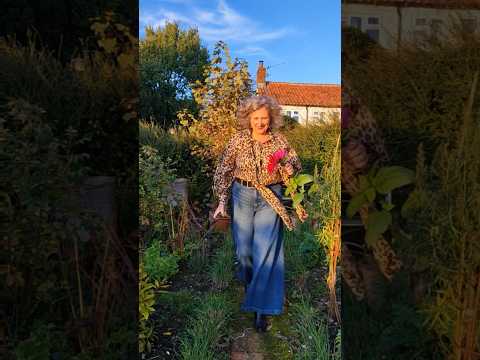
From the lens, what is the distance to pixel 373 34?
3.44 meters

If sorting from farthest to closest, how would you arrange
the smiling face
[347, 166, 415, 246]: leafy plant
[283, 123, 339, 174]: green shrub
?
[283, 123, 339, 174]: green shrub < the smiling face < [347, 166, 415, 246]: leafy plant

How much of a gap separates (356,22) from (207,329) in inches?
93.9

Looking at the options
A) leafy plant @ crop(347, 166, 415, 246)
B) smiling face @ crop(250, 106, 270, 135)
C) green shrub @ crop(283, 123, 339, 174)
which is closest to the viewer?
leafy plant @ crop(347, 166, 415, 246)

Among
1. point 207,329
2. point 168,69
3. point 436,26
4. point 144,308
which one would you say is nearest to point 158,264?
point 144,308

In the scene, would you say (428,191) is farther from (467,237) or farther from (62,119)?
(62,119)

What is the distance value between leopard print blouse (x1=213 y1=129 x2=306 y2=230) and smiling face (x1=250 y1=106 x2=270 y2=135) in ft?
0.17

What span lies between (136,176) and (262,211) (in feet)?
3.04

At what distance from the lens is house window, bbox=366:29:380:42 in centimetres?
343

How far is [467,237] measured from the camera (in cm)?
321

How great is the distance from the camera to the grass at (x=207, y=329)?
3467 millimetres

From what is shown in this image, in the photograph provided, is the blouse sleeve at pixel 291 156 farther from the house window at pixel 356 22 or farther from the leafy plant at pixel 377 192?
the house window at pixel 356 22

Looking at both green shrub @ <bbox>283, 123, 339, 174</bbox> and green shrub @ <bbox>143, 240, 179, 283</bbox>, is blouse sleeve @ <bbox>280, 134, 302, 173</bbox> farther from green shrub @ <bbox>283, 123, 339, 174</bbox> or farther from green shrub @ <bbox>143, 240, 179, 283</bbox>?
green shrub @ <bbox>143, 240, 179, 283</bbox>

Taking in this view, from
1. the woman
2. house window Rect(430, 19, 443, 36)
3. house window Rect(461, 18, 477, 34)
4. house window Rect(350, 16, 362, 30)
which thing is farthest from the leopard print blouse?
house window Rect(461, 18, 477, 34)

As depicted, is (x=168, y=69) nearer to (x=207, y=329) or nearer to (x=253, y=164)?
(x=253, y=164)
